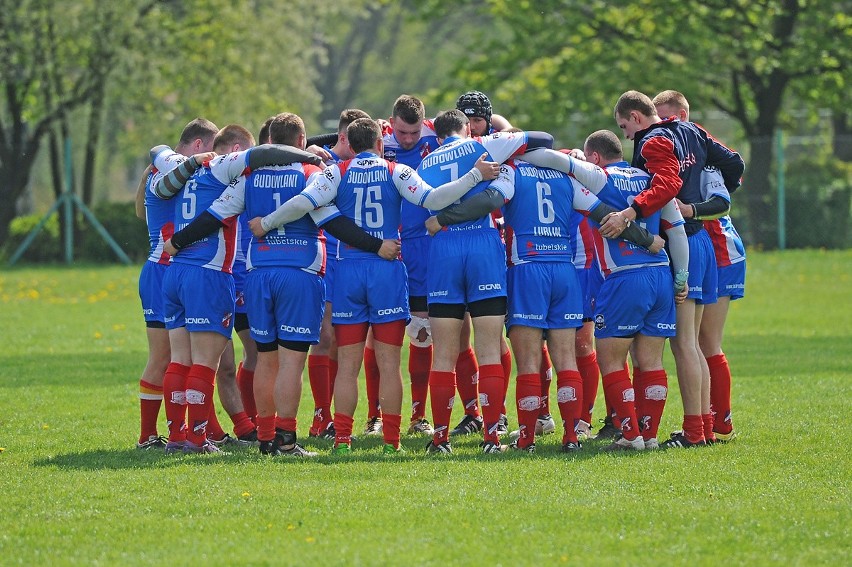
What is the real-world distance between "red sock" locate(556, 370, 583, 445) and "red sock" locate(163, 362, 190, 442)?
8.78 ft

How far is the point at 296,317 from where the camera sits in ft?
29.0

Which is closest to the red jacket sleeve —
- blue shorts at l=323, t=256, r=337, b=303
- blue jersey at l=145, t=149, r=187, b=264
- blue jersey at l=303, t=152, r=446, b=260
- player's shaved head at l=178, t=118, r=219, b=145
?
blue jersey at l=303, t=152, r=446, b=260

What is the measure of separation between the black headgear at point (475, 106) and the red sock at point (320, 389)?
2.25m

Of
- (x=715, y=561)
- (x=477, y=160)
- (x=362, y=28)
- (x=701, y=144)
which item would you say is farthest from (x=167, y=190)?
(x=362, y=28)

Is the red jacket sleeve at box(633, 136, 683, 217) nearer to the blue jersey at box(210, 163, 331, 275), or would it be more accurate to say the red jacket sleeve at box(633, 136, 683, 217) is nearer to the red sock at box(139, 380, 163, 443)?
the blue jersey at box(210, 163, 331, 275)

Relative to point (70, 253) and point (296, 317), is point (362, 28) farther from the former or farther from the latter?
point (296, 317)

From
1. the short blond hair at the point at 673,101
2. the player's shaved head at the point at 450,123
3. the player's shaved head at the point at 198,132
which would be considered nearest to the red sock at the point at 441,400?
the player's shaved head at the point at 450,123

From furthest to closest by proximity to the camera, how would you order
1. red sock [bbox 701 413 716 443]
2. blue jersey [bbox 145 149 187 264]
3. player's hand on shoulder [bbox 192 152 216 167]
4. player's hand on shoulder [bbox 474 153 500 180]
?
blue jersey [bbox 145 149 187 264] < red sock [bbox 701 413 716 443] < player's hand on shoulder [bbox 192 152 216 167] < player's hand on shoulder [bbox 474 153 500 180]

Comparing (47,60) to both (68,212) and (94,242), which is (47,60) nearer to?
(68,212)

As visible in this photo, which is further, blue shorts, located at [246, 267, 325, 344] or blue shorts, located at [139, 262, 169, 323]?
blue shorts, located at [139, 262, 169, 323]

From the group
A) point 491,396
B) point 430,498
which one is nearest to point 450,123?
point 491,396

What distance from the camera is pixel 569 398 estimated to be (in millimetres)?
8883

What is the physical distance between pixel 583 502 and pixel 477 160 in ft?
9.09

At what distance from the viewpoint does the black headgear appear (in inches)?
391
